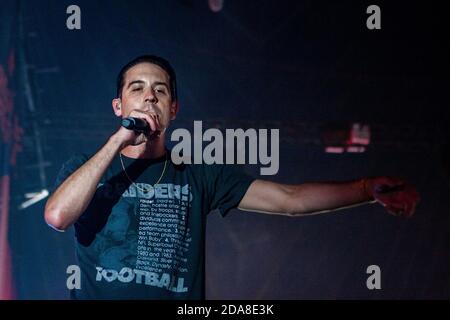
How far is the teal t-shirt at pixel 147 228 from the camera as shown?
2172 millimetres

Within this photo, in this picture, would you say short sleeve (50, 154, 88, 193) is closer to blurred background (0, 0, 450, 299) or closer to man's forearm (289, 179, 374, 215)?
blurred background (0, 0, 450, 299)

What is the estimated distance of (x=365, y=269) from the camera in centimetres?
244

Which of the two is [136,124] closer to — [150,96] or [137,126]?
[137,126]

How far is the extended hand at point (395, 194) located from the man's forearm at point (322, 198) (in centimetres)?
4

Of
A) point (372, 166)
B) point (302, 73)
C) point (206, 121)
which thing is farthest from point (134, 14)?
point (372, 166)

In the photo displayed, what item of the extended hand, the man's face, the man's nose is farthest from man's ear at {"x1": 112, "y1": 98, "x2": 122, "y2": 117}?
the extended hand

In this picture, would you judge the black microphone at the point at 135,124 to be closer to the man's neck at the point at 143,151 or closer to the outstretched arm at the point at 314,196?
the man's neck at the point at 143,151

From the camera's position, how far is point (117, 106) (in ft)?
7.79

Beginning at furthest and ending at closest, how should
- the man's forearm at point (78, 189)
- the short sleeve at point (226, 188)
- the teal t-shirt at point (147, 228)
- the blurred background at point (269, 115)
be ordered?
the blurred background at point (269, 115), the short sleeve at point (226, 188), the teal t-shirt at point (147, 228), the man's forearm at point (78, 189)

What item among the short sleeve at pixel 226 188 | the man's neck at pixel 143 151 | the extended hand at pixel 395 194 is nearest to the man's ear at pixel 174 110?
the man's neck at pixel 143 151

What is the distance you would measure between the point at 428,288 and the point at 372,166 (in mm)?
565

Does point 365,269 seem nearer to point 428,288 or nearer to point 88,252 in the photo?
point 428,288

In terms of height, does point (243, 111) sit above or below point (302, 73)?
below

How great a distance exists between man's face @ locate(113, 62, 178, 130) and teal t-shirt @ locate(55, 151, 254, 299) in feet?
0.62
